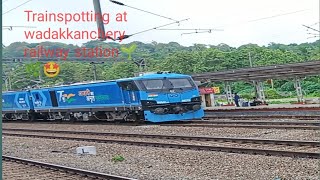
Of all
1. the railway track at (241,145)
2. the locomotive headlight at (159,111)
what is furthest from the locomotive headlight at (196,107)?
the railway track at (241,145)

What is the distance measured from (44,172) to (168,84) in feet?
38.3

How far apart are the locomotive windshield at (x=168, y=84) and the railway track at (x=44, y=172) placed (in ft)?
31.6

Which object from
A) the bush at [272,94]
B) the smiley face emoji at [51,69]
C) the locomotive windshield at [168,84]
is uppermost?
the smiley face emoji at [51,69]

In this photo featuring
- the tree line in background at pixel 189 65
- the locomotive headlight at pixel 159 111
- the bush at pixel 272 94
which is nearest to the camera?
the locomotive headlight at pixel 159 111

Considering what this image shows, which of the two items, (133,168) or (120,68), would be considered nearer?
(133,168)

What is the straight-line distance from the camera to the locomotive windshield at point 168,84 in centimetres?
1973

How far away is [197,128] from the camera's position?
16.6m

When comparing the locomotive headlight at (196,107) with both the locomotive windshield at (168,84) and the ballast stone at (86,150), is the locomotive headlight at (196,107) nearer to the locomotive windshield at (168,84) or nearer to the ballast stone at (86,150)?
the locomotive windshield at (168,84)

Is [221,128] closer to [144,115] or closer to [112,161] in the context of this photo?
[144,115]

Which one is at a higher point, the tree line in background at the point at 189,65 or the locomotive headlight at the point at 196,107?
the tree line in background at the point at 189,65

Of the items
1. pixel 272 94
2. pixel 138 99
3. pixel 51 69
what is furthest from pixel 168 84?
pixel 272 94

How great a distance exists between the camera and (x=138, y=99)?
19312 millimetres

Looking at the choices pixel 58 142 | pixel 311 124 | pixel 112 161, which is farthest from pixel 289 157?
pixel 58 142

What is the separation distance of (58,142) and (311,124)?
8867 mm
